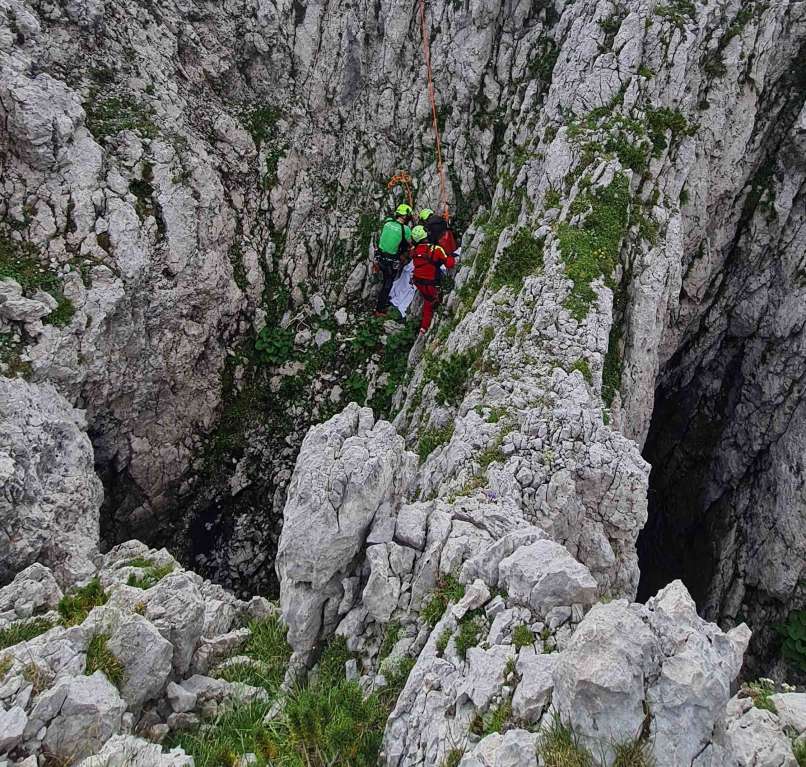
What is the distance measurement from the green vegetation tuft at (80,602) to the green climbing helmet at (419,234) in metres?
12.1

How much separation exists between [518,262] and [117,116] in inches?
475

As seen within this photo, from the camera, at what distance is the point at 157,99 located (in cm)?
1698

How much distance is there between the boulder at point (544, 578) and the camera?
6445 millimetres

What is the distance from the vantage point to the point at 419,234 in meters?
16.5

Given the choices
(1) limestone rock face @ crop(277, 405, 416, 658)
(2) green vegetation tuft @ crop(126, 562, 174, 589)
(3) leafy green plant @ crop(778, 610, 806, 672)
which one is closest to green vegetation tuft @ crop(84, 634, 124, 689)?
(2) green vegetation tuft @ crop(126, 562, 174, 589)

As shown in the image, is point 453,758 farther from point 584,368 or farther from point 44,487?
point 44,487

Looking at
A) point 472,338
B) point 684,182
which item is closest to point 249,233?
point 472,338

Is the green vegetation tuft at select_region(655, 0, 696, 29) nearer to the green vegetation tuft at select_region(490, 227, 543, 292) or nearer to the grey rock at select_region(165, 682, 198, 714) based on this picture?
the green vegetation tuft at select_region(490, 227, 543, 292)

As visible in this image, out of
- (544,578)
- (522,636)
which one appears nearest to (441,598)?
(522,636)

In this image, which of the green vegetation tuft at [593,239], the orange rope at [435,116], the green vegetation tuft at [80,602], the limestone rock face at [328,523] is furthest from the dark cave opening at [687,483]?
the green vegetation tuft at [80,602]

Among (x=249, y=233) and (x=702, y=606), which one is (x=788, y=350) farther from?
(x=249, y=233)

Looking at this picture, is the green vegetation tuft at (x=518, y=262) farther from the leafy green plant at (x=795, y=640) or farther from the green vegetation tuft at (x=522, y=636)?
the leafy green plant at (x=795, y=640)

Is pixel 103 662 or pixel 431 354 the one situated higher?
pixel 431 354

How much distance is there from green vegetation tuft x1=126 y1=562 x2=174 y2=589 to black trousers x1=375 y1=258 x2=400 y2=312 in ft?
38.3
